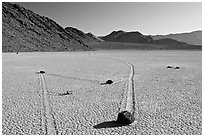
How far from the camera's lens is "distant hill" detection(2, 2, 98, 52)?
76.1 meters

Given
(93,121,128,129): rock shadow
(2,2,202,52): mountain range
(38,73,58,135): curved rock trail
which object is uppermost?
(2,2,202,52): mountain range

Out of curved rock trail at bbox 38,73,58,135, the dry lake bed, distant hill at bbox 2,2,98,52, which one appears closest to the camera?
curved rock trail at bbox 38,73,58,135

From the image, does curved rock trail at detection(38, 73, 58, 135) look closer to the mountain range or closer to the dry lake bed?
the dry lake bed

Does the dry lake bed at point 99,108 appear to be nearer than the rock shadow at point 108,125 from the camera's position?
Yes

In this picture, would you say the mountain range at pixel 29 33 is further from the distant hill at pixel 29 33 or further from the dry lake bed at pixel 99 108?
the dry lake bed at pixel 99 108

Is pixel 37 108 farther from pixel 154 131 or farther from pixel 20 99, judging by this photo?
pixel 154 131

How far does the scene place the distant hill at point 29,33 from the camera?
250 feet

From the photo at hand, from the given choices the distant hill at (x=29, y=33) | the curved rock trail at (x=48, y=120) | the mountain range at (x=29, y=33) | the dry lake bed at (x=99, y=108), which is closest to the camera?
the curved rock trail at (x=48, y=120)

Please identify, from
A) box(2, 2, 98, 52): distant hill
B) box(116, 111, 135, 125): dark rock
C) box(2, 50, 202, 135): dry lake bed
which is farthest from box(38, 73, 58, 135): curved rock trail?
box(2, 2, 98, 52): distant hill

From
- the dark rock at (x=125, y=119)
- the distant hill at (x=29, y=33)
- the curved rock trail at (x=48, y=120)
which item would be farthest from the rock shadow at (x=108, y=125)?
the distant hill at (x=29, y=33)

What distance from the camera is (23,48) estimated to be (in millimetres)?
73062

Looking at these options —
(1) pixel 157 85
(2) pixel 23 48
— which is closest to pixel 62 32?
(2) pixel 23 48

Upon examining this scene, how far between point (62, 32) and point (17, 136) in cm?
11669

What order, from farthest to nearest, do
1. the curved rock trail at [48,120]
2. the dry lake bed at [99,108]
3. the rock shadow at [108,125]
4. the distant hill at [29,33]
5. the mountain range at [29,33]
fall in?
the distant hill at [29,33] → the mountain range at [29,33] → the rock shadow at [108,125] → the dry lake bed at [99,108] → the curved rock trail at [48,120]
